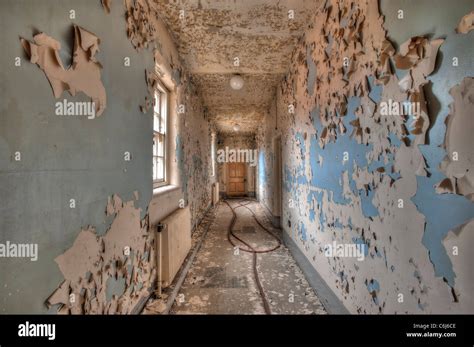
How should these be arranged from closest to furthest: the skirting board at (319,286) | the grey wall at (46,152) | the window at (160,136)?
the grey wall at (46,152) → the skirting board at (319,286) → the window at (160,136)

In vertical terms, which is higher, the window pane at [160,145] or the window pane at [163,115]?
the window pane at [163,115]

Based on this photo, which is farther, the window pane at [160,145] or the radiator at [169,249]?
the window pane at [160,145]

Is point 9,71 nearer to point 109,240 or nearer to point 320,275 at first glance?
point 109,240

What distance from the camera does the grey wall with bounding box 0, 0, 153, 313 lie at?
0.85 m

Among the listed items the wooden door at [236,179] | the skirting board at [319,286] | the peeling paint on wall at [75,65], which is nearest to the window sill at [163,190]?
the peeling paint on wall at [75,65]

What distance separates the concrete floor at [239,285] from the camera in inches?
82.9

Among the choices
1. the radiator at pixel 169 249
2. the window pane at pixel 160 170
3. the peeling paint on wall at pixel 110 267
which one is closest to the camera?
the peeling paint on wall at pixel 110 267

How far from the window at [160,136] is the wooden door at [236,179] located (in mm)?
8176

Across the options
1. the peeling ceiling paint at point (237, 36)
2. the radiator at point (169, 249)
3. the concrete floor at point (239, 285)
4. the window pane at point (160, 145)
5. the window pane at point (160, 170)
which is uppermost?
the peeling ceiling paint at point (237, 36)

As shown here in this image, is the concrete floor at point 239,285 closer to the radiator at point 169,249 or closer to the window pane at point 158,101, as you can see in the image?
the radiator at point 169,249

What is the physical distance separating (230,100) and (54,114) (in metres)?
5.11

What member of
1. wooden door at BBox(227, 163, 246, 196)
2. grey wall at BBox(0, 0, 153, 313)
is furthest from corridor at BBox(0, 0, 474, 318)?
wooden door at BBox(227, 163, 246, 196)
